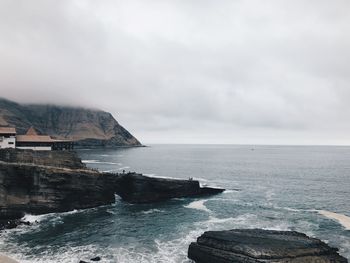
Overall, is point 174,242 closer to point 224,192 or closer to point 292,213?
point 292,213

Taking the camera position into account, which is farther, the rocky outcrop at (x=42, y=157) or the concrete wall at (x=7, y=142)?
the concrete wall at (x=7, y=142)

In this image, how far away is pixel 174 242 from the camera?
57250 millimetres

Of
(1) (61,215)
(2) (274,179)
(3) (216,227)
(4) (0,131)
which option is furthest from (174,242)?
(2) (274,179)

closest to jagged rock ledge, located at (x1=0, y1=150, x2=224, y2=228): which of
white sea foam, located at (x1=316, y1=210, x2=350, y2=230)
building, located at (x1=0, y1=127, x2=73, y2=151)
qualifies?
building, located at (x1=0, y1=127, x2=73, y2=151)

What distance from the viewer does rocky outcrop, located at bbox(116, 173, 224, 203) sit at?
8944 centimetres

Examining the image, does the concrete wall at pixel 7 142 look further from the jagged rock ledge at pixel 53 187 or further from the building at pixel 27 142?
the jagged rock ledge at pixel 53 187

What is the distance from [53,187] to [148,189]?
2554cm

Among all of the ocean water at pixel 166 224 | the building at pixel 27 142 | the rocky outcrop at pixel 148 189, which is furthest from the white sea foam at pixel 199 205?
the building at pixel 27 142

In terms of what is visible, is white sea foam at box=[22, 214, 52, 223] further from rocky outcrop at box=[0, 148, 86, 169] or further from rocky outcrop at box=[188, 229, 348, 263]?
rocky outcrop at box=[188, 229, 348, 263]

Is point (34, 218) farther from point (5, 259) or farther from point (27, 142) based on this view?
point (27, 142)

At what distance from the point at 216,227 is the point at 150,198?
95.6ft

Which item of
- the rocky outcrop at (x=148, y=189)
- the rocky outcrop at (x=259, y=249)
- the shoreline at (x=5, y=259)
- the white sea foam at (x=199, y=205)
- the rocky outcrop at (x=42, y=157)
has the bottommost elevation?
the shoreline at (x=5, y=259)

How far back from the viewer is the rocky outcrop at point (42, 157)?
8100 centimetres

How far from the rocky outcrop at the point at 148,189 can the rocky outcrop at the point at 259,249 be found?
3957 centimetres
